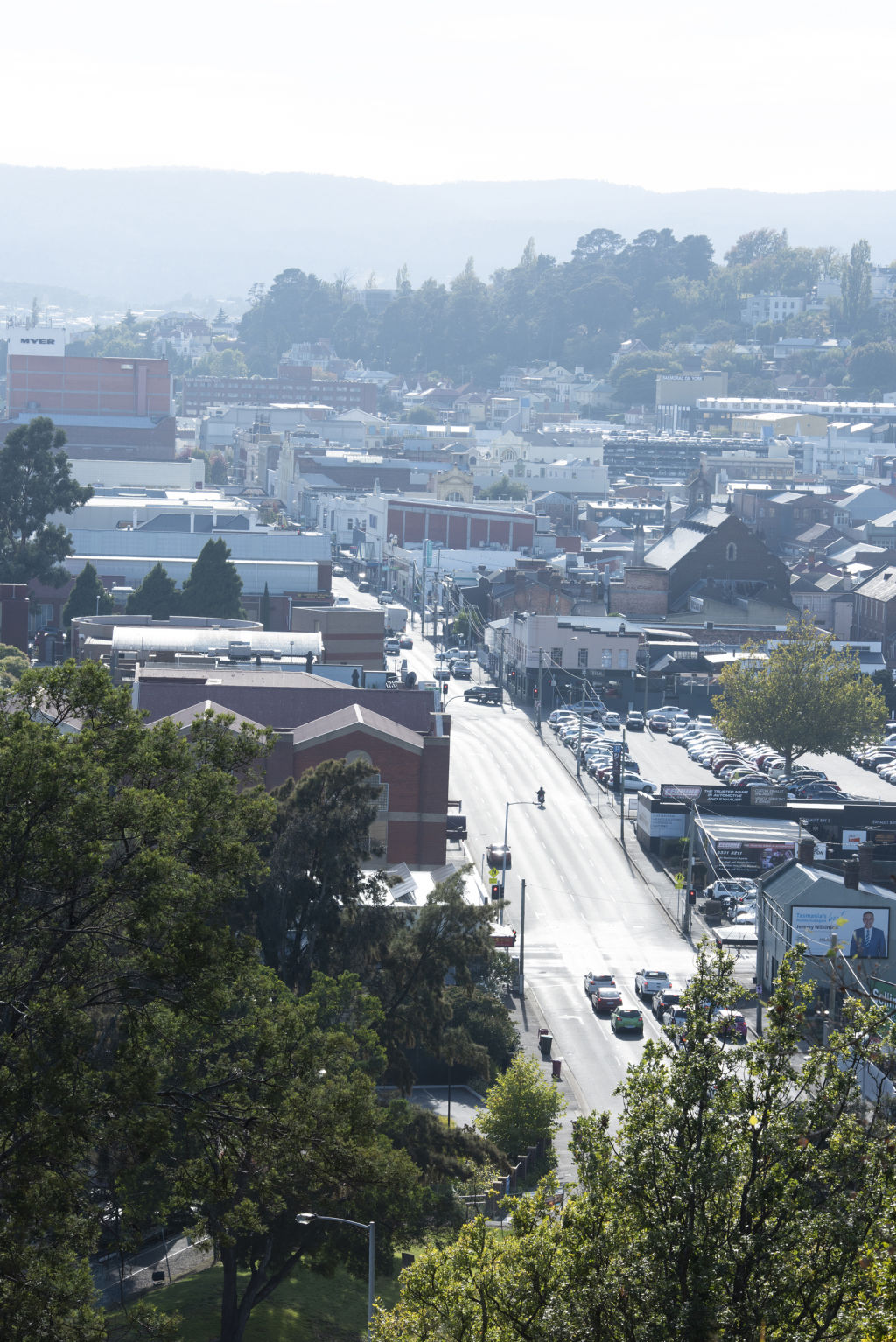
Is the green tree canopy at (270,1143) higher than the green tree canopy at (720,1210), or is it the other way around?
the green tree canopy at (720,1210)

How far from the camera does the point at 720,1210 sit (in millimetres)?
16109

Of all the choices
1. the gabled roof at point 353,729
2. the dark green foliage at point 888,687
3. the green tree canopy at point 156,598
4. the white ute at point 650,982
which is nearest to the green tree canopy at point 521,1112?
the white ute at point 650,982

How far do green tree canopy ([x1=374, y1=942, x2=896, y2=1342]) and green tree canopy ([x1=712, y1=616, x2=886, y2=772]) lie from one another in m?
65.1

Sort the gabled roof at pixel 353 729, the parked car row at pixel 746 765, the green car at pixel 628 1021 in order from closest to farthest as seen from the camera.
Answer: the green car at pixel 628 1021, the gabled roof at pixel 353 729, the parked car row at pixel 746 765

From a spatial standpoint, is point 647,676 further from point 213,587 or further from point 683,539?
point 213,587

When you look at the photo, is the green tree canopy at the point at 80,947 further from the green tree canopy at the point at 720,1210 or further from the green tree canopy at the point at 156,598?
the green tree canopy at the point at 156,598

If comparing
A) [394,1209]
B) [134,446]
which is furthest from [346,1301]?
[134,446]

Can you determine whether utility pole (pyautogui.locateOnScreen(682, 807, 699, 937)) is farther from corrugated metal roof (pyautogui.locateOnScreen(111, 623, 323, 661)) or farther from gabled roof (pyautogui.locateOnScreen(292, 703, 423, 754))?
corrugated metal roof (pyautogui.locateOnScreen(111, 623, 323, 661))

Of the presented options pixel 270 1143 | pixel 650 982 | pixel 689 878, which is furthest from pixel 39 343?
pixel 270 1143

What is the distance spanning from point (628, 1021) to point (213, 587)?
4718 centimetres

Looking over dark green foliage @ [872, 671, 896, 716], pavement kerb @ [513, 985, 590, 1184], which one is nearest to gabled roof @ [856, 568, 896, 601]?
dark green foliage @ [872, 671, 896, 716]

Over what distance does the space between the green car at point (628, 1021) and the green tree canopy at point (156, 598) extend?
45.4 meters

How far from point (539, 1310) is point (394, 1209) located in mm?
11821

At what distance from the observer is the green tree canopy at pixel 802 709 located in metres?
81.3
